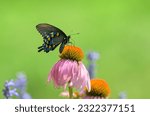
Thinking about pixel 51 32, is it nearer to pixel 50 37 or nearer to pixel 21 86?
pixel 50 37

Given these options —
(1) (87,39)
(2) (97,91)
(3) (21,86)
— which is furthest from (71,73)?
(1) (87,39)

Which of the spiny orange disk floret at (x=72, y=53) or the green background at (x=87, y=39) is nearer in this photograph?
the spiny orange disk floret at (x=72, y=53)

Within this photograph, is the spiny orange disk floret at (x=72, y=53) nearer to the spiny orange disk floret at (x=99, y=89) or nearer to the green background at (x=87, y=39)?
the spiny orange disk floret at (x=99, y=89)

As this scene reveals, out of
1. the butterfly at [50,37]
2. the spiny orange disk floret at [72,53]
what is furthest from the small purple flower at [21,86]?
the spiny orange disk floret at [72,53]

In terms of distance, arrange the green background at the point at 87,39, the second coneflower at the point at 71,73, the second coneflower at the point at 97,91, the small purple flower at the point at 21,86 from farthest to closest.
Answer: the green background at the point at 87,39 → the small purple flower at the point at 21,86 → the second coneflower at the point at 97,91 → the second coneflower at the point at 71,73

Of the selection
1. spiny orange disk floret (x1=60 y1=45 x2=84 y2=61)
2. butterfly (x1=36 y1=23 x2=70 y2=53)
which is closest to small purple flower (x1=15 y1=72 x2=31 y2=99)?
butterfly (x1=36 y1=23 x2=70 y2=53)
